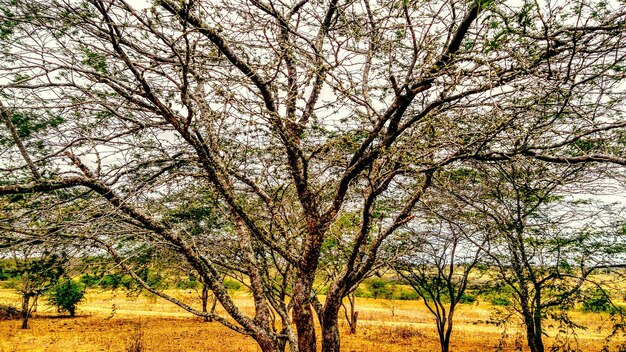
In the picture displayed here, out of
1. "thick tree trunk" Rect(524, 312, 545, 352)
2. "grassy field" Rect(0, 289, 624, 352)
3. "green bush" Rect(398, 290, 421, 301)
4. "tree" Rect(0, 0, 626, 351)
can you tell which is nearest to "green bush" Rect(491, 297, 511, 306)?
"grassy field" Rect(0, 289, 624, 352)

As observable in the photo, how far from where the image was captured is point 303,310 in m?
4.10

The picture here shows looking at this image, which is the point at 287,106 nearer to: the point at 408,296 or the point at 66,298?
the point at 66,298

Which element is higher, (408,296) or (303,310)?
(303,310)

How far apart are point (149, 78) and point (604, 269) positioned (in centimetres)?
899

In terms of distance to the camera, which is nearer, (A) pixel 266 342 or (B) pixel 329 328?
(A) pixel 266 342

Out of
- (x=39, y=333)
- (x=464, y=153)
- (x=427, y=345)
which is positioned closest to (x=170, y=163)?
(x=464, y=153)

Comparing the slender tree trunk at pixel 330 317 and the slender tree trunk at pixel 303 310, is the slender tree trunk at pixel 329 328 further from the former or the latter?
the slender tree trunk at pixel 303 310

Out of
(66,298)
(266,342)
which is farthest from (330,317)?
(66,298)

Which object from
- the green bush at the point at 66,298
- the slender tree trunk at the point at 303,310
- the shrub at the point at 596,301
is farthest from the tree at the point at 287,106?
the green bush at the point at 66,298

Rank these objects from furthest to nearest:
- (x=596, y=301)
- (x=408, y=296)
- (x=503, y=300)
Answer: (x=408, y=296), (x=503, y=300), (x=596, y=301)

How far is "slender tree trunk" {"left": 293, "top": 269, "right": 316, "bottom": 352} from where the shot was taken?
4.03 m

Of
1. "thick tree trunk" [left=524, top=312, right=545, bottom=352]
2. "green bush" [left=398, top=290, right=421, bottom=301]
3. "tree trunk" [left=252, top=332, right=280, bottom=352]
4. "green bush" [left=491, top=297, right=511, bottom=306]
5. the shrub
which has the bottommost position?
"green bush" [left=398, top=290, right=421, bottom=301]

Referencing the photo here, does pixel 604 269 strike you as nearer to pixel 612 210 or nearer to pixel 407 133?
pixel 612 210

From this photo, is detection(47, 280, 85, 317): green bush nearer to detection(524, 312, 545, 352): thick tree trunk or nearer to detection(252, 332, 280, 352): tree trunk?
detection(252, 332, 280, 352): tree trunk
